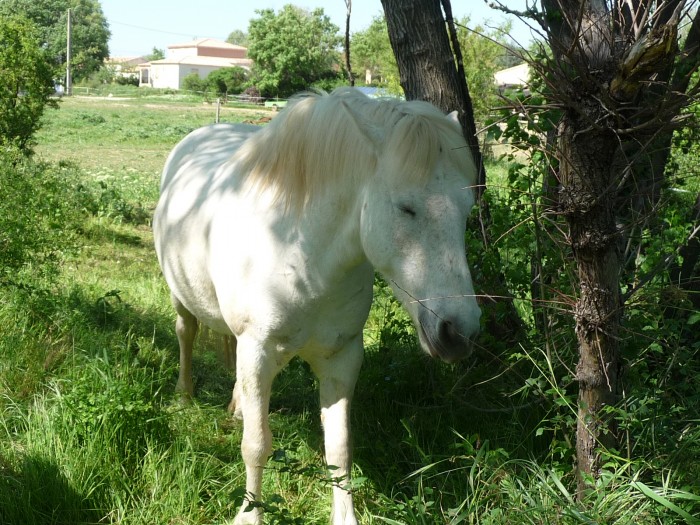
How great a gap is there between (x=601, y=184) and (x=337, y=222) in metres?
1.11

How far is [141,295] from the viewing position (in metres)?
6.32

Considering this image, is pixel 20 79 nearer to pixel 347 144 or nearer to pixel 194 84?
pixel 347 144

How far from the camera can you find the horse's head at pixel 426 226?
2633mm

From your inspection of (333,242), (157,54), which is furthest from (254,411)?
(157,54)

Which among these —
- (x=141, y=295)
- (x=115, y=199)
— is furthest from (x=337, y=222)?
(x=115, y=199)

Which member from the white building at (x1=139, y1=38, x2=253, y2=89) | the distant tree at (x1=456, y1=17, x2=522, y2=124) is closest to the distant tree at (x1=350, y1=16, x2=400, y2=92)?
the distant tree at (x1=456, y1=17, x2=522, y2=124)

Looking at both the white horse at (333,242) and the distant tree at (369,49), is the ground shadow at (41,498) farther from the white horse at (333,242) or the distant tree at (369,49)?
the distant tree at (369,49)

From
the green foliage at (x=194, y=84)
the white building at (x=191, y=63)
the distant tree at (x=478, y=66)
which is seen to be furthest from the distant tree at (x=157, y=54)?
the distant tree at (x=478, y=66)

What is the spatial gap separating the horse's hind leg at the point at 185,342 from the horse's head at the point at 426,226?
2.43 metres

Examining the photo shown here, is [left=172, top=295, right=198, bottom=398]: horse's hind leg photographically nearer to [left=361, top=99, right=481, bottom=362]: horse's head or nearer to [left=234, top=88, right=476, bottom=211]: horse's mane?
[left=234, top=88, right=476, bottom=211]: horse's mane

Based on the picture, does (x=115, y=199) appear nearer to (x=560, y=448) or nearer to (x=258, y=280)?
(x=258, y=280)

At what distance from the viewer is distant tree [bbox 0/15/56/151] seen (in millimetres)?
8477

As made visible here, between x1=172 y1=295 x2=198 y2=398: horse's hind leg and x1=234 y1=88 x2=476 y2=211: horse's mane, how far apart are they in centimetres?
186

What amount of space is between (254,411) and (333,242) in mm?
948
